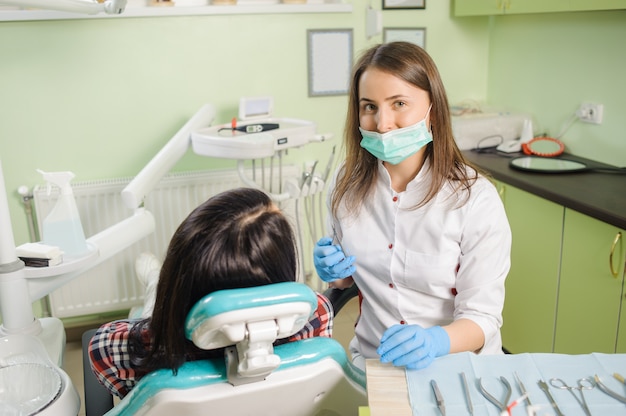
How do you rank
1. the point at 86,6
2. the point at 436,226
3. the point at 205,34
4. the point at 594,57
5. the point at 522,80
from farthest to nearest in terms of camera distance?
the point at 522,80 → the point at 205,34 → the point at 594,57 → the point at 86,6 → the point at 436,226

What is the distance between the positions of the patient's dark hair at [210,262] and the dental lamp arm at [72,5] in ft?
2.60

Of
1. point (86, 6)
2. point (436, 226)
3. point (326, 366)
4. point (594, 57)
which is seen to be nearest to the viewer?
point (326, 366)

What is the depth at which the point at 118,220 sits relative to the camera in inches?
105

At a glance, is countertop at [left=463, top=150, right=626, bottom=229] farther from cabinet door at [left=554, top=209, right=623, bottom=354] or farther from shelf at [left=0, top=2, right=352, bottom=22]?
shelf at [left=0, top=2, right=352, bottom=22]

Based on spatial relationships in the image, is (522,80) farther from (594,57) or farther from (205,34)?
(205,34)

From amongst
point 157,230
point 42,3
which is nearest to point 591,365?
point 42,3

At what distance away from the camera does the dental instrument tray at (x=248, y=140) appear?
2.19 metres

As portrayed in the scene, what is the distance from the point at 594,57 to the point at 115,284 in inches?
89.2

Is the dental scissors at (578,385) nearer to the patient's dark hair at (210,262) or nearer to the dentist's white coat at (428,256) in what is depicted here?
the dentist's white coat at (428,256)

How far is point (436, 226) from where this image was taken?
1393 millimetres

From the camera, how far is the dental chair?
31.4 inches

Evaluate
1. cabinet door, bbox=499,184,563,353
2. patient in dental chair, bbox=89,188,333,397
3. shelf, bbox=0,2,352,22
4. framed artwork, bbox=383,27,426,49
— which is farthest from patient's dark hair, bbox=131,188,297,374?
framed artwork, bbox=383,27,426,49

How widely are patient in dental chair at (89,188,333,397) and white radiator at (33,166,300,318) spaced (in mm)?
1773

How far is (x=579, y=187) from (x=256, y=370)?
5.45 ft
